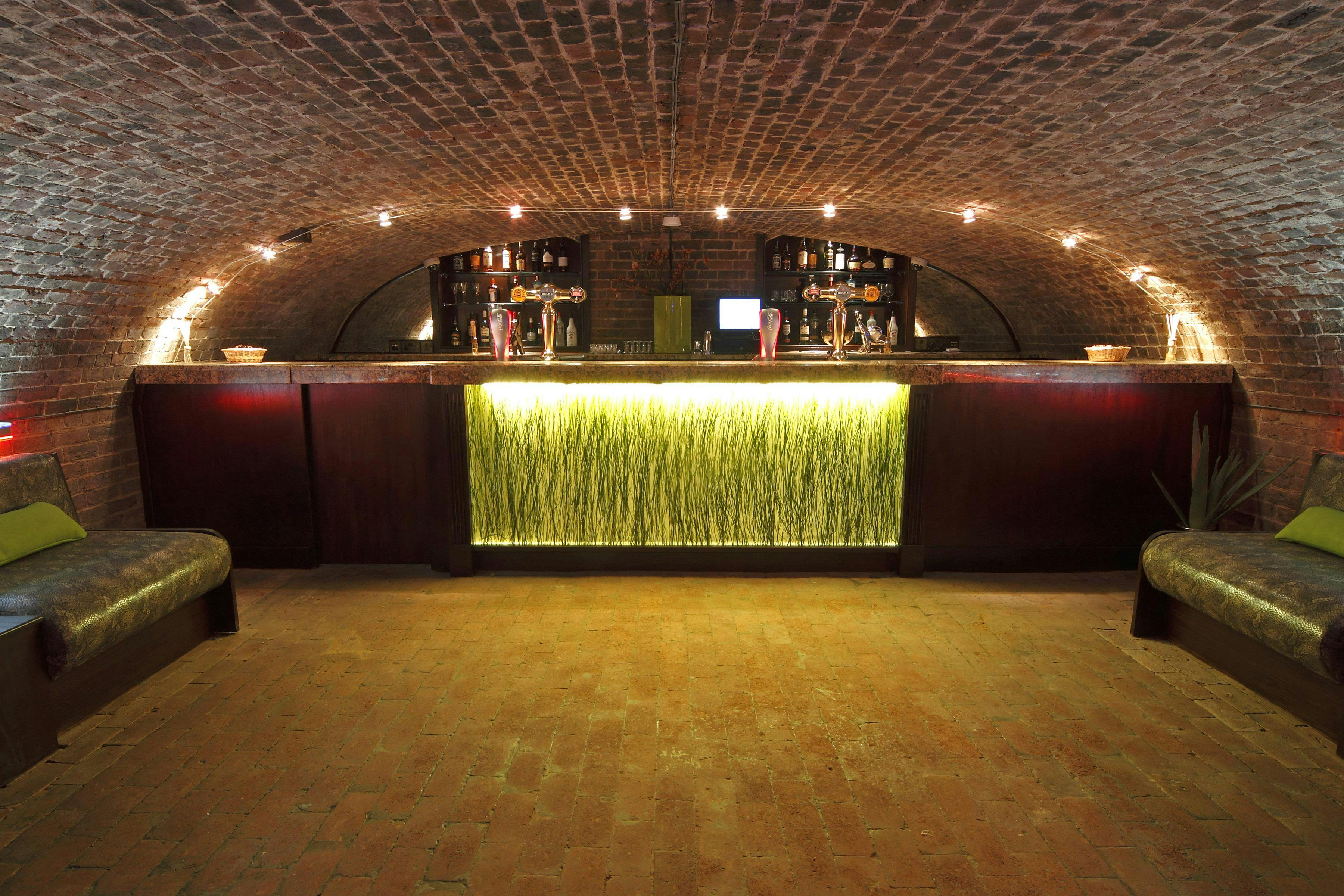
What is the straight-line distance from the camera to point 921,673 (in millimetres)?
3404

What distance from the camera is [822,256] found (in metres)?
8.70

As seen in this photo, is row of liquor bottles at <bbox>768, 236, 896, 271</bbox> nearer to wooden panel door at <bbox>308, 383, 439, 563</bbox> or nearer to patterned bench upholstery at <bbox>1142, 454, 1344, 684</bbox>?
wooden panel door at <bbox>308, 383, 439, 563</bbox>

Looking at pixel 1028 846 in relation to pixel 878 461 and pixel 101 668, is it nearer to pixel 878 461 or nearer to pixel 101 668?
pixel 878 461

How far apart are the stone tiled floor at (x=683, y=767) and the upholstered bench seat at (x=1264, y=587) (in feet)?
1.14

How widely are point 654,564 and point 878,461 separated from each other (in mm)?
1557

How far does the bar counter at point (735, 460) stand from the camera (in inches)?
182

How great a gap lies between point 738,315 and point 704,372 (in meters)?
4.34

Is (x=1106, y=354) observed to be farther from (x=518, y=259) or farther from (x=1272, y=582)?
(x=518, y=259)

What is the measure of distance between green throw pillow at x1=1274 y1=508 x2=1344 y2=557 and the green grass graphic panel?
1926 mm

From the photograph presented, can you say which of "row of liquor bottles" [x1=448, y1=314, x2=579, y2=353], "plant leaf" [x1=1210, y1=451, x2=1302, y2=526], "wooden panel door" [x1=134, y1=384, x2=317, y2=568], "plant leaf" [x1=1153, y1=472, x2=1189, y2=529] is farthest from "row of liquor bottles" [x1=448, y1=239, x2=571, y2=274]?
"plant leaf" [x1=1210, y1=451, x2=1302, y2=526]

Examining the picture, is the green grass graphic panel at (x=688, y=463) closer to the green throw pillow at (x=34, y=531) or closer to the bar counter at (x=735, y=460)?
the bar counter at (x=735, y=460)

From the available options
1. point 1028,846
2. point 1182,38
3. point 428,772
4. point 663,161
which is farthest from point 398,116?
point 1028,846

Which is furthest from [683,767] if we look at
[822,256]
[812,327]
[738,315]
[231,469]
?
[822,256]

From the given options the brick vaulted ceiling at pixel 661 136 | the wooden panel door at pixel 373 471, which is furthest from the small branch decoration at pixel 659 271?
the wooden panel door at pixel 373 471
